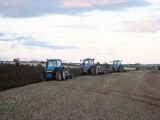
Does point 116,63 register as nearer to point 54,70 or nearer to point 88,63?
point 88,63

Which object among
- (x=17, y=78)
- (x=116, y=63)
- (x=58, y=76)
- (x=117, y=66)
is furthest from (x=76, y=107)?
(x=116, y=63)

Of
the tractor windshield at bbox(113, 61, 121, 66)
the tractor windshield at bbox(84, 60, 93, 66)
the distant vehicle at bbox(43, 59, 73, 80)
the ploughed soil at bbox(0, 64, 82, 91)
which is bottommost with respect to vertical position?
the ploughed soil at bbox(0, 64, 82, 91)

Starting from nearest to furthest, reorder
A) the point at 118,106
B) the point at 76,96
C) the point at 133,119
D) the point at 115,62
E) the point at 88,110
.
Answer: the point at 133,119 < the point at 88,110 < the point at 118,106 < the point at 76,96 < the point at 115,62

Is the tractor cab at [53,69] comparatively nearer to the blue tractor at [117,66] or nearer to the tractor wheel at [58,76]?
the tractor wheel at [58,76]

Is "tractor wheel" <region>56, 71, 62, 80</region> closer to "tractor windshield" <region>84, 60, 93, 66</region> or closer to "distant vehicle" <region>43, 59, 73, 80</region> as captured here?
"distant vehicle" <region>43, 59, 73, 80</region>

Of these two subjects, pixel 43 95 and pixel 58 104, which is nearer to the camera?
pixel 58 104

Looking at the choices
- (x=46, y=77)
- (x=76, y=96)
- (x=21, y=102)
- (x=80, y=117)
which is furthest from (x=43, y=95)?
(x=46, y=77)

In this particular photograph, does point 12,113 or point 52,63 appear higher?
point 52,63

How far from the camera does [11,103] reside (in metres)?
19.8

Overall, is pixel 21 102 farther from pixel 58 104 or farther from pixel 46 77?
pixel 46 77

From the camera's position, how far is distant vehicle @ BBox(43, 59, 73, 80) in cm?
3794

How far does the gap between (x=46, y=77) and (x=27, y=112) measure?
21.8m

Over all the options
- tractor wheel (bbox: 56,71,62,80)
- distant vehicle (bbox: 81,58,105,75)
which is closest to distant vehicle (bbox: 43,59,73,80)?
tractor wheel (bbox: 56,71,62,80)

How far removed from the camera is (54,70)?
126ft
